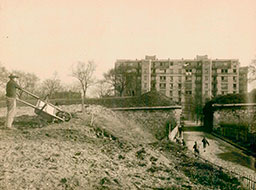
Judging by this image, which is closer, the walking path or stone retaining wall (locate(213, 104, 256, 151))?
the walking path

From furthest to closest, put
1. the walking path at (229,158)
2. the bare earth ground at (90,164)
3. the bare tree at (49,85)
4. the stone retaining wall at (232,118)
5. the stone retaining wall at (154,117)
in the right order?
the bare tree at (49,85), the stone retaining wall at (154,117), the stone retaining wall at (232,118), the walking path at (229,158), the bare earth ground at (90,164)

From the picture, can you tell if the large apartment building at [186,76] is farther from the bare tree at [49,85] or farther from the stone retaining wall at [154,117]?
the stone retaining wall at [154,117]

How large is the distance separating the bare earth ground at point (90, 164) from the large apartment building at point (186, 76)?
49309mm

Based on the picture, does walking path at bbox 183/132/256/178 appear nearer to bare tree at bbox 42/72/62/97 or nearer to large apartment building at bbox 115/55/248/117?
bare tree at bbox 42/72/62/97

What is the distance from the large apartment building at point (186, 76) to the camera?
5875cm

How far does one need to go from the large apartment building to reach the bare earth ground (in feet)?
162

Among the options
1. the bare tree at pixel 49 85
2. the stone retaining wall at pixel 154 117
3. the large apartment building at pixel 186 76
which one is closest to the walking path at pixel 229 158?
the stone retaining wall at pixel 154 117

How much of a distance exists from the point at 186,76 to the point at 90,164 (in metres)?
55.2

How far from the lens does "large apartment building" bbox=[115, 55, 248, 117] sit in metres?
58.8

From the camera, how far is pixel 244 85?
61.2m

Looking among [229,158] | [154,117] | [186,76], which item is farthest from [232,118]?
[186,76]

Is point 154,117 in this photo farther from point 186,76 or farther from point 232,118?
point 186,76

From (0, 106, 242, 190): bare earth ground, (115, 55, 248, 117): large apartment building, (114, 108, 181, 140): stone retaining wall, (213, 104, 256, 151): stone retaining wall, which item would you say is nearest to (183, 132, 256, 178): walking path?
(213, 104, 256, 151): stone retaining wall

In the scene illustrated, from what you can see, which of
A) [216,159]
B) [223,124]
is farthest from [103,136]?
[223,124]
